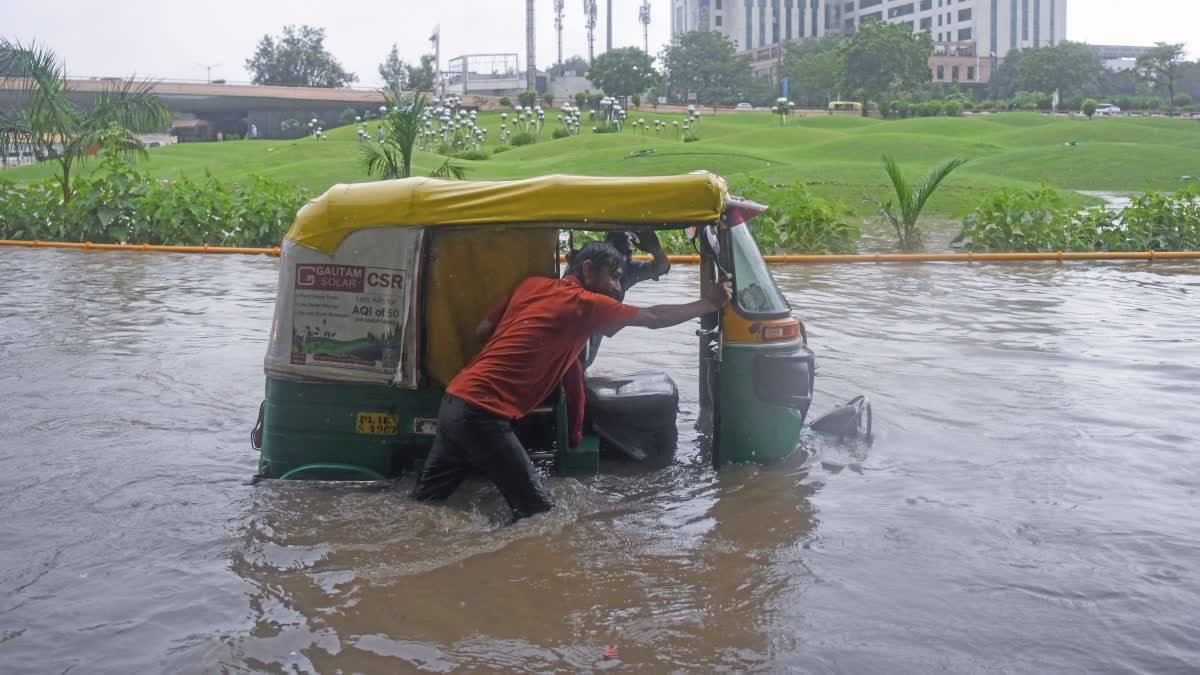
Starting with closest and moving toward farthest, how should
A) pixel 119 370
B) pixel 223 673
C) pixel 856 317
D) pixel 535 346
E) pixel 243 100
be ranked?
pixel 223 673 < pixel 535 346 < pixel 119 370 < pixel 856 317 < pixel 243 100

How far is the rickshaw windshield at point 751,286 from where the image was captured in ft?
20.8

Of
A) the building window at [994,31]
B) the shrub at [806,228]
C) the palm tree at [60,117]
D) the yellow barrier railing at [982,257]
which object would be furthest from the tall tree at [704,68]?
the yellow barrier railing at [982,257]

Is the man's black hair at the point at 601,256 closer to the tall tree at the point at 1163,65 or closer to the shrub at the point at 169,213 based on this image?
the shrub at the point at 169,213

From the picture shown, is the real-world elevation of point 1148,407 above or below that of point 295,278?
below

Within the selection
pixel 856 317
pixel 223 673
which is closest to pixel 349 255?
pixel 223 673

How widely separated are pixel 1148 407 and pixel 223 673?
255 inches

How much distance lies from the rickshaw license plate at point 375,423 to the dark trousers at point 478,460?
302mm

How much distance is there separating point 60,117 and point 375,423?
16.8m

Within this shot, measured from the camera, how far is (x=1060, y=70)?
295ft

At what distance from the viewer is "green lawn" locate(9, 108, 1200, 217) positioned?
1227 inches

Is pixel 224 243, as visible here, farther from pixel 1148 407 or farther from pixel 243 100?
pixel 243 100

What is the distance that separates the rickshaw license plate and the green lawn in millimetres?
20493

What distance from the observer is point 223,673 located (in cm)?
439

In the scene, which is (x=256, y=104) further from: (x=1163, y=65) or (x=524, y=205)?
(x=524, y=205)
